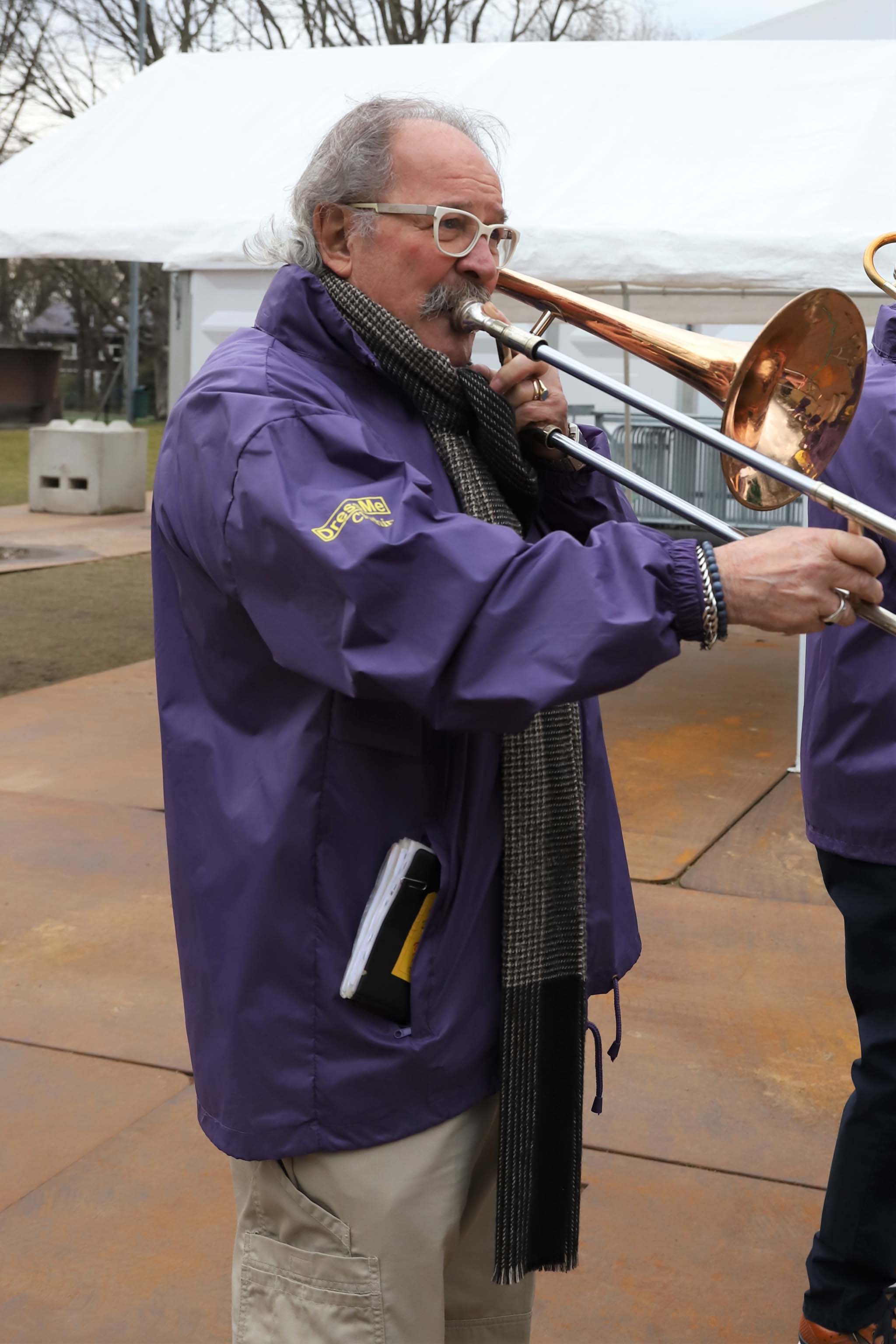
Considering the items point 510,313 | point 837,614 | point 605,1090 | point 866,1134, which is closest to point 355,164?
point 837,614

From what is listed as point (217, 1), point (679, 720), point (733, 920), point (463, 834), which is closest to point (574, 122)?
point (679, 720)

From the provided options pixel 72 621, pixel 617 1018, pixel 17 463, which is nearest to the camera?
pixel 617 1018

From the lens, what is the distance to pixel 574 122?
7.57 meters

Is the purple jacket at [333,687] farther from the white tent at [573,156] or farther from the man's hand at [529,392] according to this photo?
the white tent at [573,156]

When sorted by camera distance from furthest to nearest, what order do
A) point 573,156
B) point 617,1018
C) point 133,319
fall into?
point 133,319
point 573,156
point 617,1018

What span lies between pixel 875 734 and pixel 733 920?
2.49m

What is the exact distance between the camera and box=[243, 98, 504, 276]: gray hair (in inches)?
75.6

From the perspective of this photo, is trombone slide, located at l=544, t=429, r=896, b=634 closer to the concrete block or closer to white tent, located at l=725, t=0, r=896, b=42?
white tent, located at l=725, t=0, r=896, b=42

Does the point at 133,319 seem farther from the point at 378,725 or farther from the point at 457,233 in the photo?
the point at 378,725

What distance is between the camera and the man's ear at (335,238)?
194cm

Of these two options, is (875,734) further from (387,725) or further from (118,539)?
(118,539)

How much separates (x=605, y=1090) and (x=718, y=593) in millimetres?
2268

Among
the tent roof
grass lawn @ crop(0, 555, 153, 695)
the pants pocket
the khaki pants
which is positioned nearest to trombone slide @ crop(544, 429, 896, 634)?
the khaki pants

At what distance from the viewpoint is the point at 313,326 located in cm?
184
